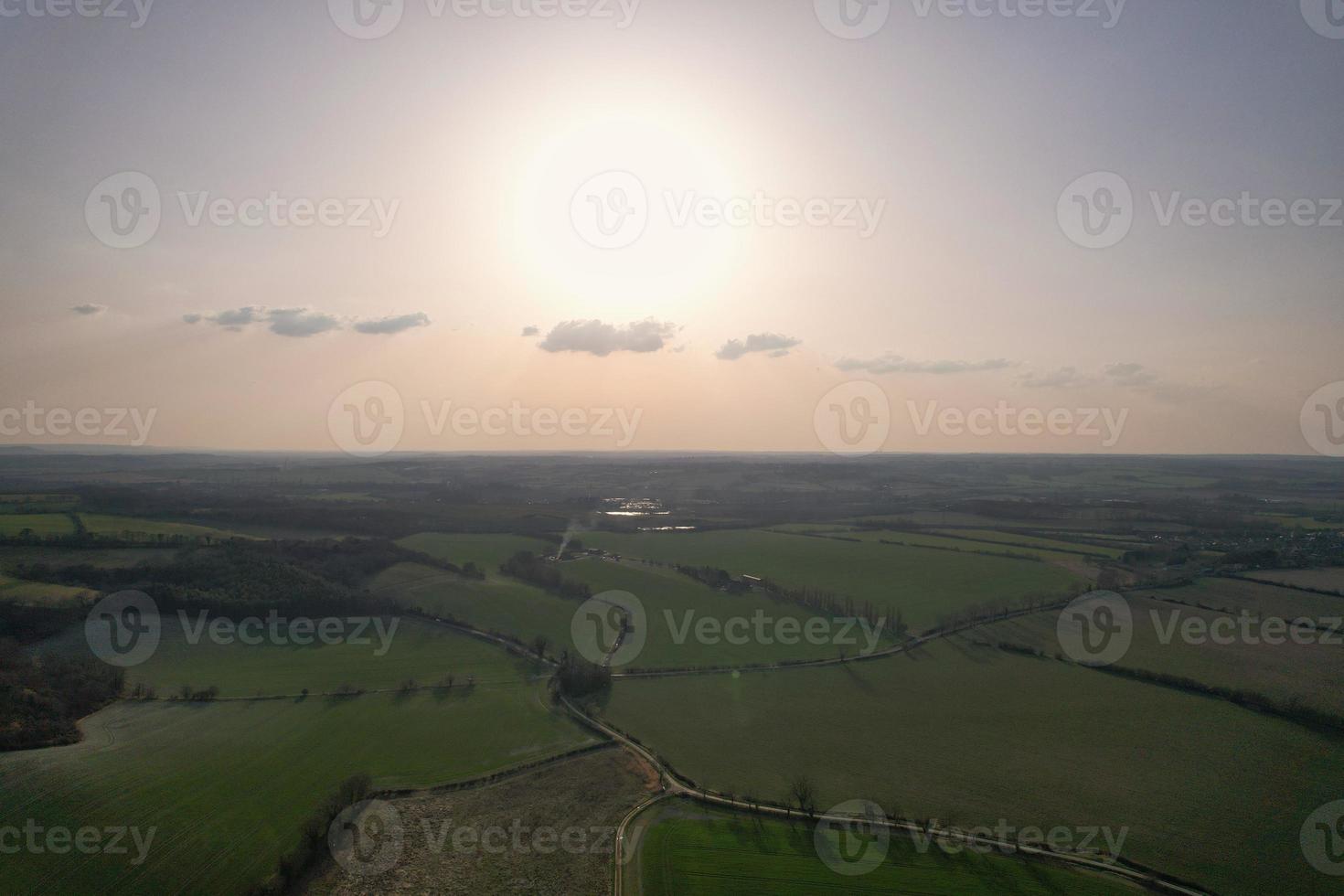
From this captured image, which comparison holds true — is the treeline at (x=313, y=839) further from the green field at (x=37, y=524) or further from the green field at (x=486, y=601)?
the green field at (x=37, y=524)

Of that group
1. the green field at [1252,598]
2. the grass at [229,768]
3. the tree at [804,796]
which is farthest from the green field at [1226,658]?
the grass at [229,768]

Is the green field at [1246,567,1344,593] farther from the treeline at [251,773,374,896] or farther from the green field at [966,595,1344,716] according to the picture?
the treeline at [251,773,374,896]

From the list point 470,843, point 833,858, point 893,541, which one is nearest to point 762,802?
point 833,858

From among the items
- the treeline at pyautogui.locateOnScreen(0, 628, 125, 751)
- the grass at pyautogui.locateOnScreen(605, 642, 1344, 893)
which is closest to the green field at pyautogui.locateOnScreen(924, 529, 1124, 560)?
the grass at pyautogui.locateOnScreen(605, 642, 1344, 893)

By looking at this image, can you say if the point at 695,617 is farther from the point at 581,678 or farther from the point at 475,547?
the point at 475,547

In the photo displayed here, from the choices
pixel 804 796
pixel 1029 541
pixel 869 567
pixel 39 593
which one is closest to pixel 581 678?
pixel 804 796

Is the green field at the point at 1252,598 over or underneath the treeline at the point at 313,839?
over
